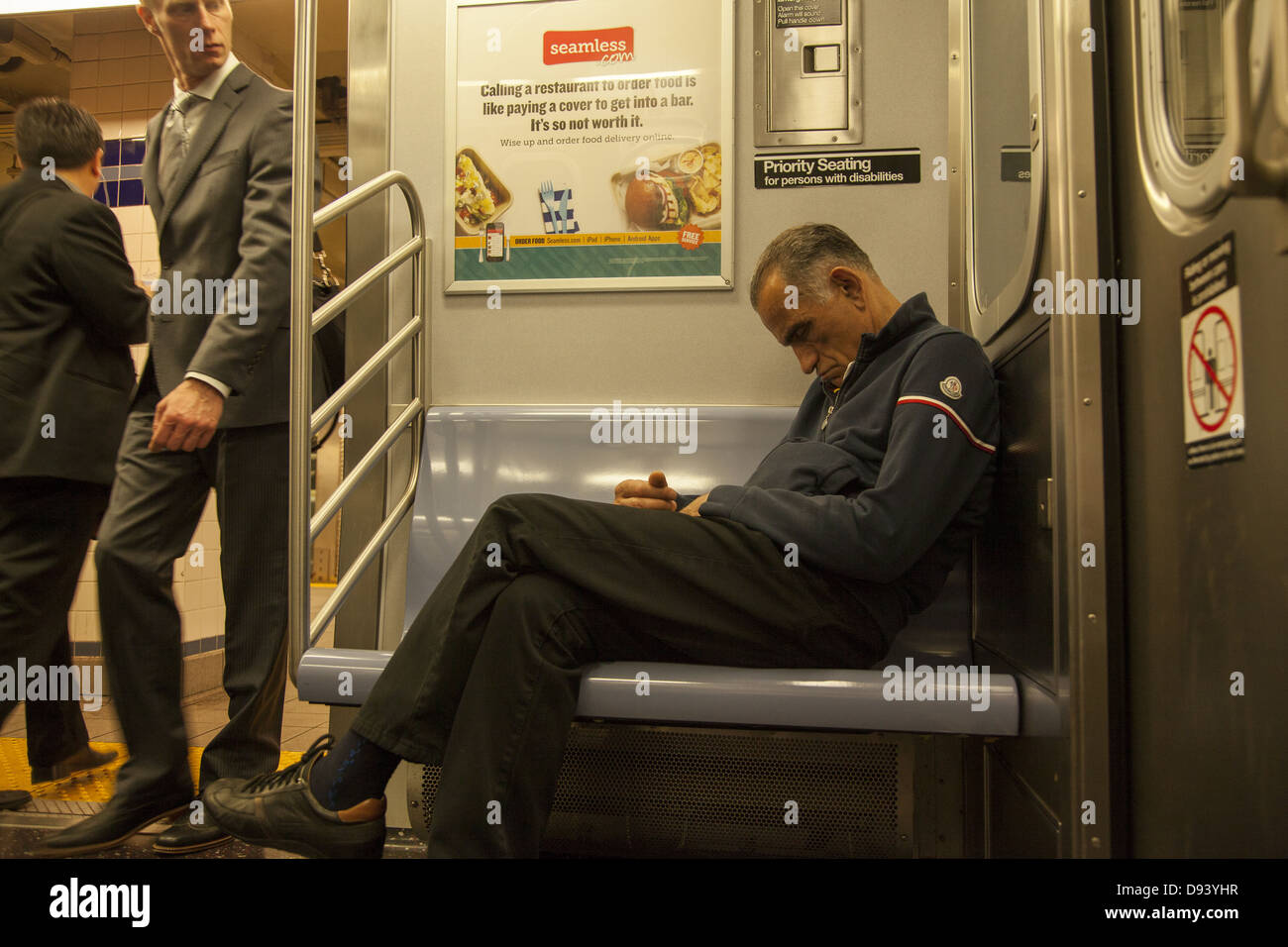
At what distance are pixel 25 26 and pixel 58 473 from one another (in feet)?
6.63

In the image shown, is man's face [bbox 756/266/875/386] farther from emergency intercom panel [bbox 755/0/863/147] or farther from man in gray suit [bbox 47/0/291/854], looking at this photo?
man in gray suit [bbox 47/0/291/854]

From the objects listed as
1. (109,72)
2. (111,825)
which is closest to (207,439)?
(111,825)

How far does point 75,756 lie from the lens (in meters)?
2.42

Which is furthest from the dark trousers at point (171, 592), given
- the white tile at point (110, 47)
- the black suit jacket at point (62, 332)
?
the white tile at point (110, 47)

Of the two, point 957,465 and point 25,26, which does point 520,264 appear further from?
point 25,26

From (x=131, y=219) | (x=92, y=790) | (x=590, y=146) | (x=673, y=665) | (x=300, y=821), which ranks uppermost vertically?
(x=131, y=219)

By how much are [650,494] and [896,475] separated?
53 centimetres

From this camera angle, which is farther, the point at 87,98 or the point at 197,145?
the point at 87,98

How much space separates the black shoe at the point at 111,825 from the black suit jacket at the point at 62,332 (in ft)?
2.88

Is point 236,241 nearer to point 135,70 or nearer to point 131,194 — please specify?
point 131,194

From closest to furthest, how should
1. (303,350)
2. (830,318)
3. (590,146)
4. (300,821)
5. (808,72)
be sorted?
(300,821) < (303,350) < (830,318) < (808,72) < (590,146)

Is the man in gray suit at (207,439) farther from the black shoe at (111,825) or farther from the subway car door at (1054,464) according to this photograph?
the subway car door at (1054,464)

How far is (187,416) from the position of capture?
6.27 feet

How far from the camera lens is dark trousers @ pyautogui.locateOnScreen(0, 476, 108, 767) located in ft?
7.16
